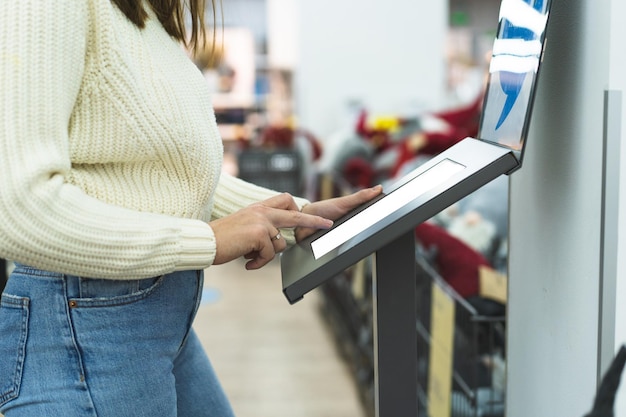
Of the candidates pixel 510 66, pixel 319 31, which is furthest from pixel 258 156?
pixel 510 66

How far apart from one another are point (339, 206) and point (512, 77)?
277mm

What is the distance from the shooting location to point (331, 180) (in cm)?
387

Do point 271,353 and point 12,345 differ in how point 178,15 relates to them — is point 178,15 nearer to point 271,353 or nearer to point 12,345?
point 12,345

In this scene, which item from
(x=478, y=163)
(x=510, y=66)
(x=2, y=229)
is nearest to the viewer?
(x=2, y=229)

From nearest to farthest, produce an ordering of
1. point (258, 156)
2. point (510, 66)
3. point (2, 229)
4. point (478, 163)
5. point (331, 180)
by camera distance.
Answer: point (2, 229), point (478, 163), point (510, 66), point (331, 180), point (258, 156)

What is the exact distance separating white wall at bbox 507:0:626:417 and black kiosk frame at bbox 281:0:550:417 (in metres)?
0.07

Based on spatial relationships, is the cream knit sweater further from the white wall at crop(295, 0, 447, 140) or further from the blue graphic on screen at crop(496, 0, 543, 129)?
the white wall at crop(295, 0, 447, 140)

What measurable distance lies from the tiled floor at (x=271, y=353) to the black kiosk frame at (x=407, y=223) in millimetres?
1976

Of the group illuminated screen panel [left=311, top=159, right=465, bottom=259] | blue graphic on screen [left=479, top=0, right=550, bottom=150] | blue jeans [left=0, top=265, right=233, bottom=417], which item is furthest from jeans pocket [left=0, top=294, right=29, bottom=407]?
blue graphic on screen [left=479, top=0, right=550, bottom=150]

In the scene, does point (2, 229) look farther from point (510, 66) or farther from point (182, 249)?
point (510, 66)

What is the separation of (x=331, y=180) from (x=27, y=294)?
294 centimetres

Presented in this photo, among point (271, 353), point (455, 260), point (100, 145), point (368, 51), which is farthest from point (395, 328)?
point (368, 51)

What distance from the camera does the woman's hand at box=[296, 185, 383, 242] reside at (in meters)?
1.14

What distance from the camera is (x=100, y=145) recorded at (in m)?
0.94
